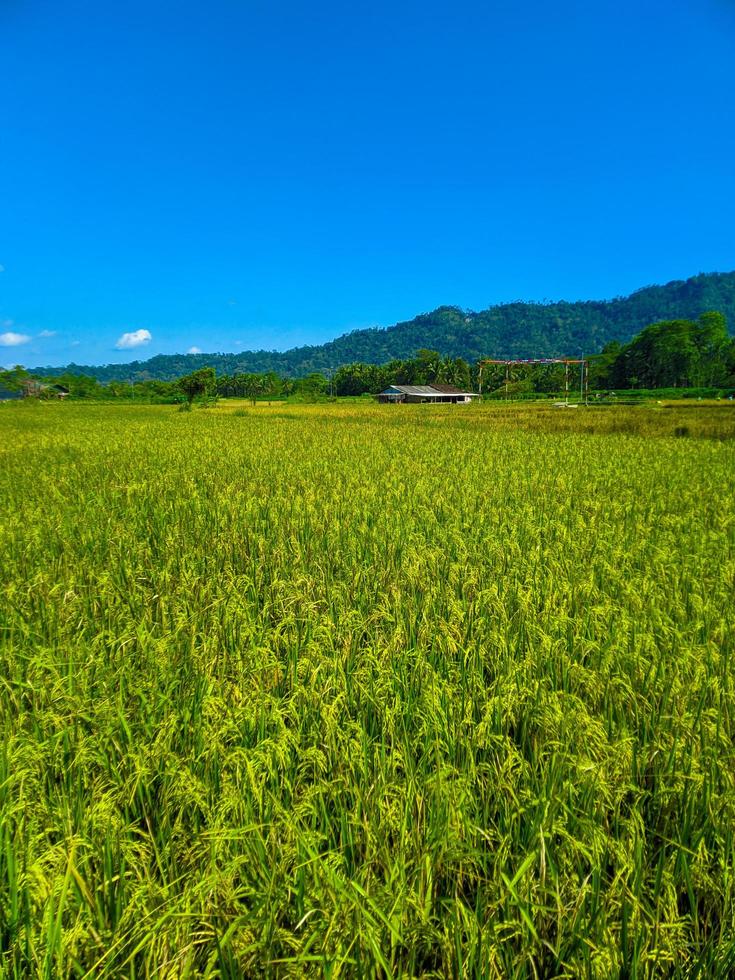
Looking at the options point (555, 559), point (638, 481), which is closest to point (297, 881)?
point (555, 559)

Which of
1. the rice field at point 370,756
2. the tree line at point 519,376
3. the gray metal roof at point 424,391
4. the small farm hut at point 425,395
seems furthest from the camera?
the gray metal roof at point 424,391

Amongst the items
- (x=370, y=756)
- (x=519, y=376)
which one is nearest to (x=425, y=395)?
(x=519, y=376)

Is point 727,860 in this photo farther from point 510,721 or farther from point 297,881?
point 297,881

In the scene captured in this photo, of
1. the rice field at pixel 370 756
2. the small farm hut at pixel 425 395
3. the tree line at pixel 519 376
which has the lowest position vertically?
the rice field at pixel 370 756

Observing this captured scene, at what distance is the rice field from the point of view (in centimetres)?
133

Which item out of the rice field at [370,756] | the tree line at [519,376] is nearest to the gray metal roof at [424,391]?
the tree line at [519,376]

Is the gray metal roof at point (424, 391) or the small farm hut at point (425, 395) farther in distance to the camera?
the gray metal roof at point (424, 391)

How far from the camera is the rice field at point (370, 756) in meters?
1.33

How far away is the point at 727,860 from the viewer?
5.14 feet

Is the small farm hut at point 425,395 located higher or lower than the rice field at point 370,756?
higher

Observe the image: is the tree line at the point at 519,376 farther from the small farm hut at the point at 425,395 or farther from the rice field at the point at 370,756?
the rice field at the point at 370,756

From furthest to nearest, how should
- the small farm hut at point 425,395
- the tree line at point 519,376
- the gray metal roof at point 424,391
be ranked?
1. the gray metal roof at point 424,391
2. the small farm hut at point 425,395
3. the tree line at point 519,376

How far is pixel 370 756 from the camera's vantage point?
2053 millimetres

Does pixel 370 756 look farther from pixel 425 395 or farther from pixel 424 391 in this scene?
pixel 424 391
